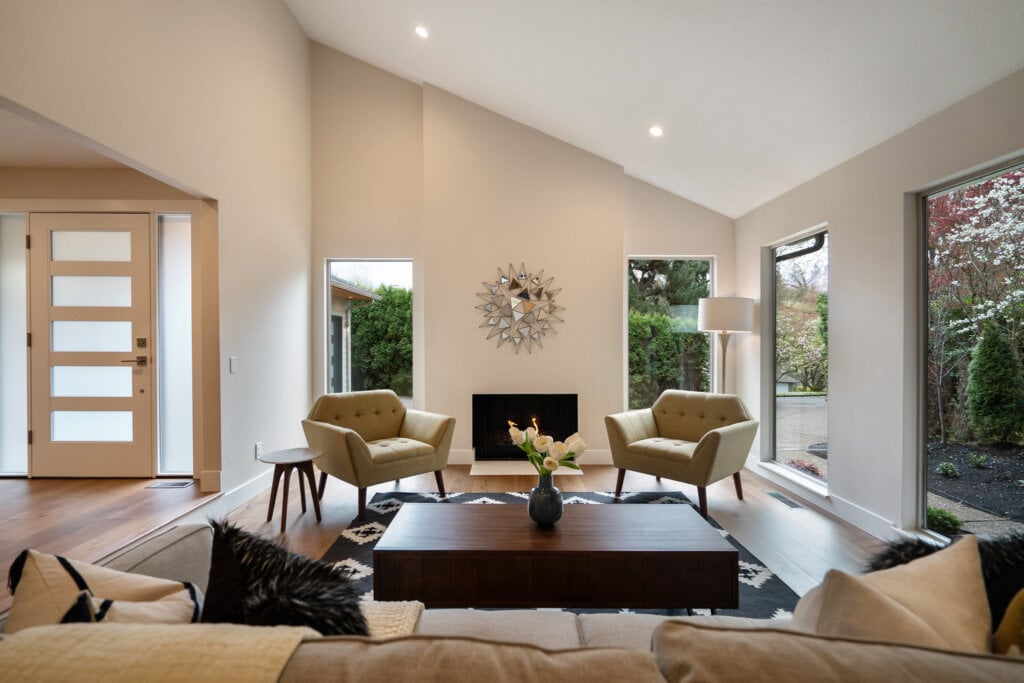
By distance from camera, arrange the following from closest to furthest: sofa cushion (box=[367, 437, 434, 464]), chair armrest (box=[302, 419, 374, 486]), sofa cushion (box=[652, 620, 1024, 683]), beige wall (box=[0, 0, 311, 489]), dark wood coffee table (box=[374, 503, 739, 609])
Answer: sofa cushion (box=[652, 620, 1024, 683]) < dark wood coffee table (box=[374, 503, 739, 609]) < beige wall (box=[0, 0, 311, 489]) < chair armrest (box=[302, 419, 374, 486]) < sofa cushion (box=[367, 437, 434, 464])

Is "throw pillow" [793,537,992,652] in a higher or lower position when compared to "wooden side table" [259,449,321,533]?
higher

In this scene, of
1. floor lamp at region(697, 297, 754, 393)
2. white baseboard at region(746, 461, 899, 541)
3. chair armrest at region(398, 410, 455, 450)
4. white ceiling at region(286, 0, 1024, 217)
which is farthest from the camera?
floor lamp at region(697, 297, 754, 393)

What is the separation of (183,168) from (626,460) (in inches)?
140

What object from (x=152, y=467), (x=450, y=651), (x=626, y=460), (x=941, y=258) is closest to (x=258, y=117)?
(x=152, y=467)

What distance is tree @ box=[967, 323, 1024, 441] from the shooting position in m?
2.32

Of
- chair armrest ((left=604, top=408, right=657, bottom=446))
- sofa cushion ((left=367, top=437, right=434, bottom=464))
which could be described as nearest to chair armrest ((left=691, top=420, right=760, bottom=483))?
chair armrest ((left=604, top=408, right=657, bottom=446))

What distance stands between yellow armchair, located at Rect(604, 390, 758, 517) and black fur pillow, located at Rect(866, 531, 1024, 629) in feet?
7.53

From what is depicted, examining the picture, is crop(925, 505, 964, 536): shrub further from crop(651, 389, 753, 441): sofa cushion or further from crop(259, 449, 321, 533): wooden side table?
crop(259, 449, 321, 533): wooden side table

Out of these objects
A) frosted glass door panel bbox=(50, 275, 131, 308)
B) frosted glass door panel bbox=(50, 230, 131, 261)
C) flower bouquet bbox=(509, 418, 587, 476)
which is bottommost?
flower bouquet bbox=(509, 418, 587, 476)

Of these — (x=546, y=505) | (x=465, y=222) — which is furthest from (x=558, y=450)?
(x=465, y=222)

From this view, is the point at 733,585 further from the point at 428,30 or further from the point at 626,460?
the point at 428,30

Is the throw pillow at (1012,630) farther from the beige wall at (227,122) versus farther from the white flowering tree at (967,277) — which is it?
the beige wall at (227,122)

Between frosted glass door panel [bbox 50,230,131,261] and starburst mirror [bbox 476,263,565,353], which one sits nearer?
frosted glass door panel [bbox 50,230,131,261]

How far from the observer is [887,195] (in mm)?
2896
